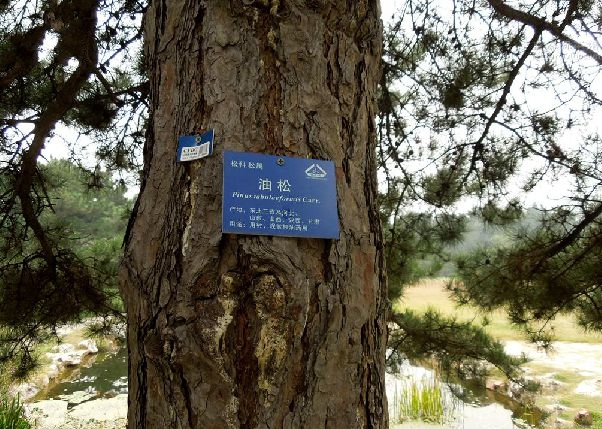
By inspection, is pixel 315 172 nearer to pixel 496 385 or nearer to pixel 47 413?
pixel 47 413

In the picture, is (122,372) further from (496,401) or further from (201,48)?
(201,48)

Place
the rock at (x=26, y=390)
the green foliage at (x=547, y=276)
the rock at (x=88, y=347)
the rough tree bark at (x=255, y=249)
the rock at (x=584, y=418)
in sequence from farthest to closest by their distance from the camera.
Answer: the rock at (x=88, y=347)
the rock at (x=26, y=390)
the rock at (x=584, y=418)
the green foliage at (x=547, y=276)
the rough tree bark at (x=255, y=249)

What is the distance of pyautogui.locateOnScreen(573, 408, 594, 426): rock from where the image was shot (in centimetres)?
421

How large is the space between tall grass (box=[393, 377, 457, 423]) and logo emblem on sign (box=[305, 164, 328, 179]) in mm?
4179

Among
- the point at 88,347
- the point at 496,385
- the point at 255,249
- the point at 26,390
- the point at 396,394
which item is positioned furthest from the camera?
the point at 88,347

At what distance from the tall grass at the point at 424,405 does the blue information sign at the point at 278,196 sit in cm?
417

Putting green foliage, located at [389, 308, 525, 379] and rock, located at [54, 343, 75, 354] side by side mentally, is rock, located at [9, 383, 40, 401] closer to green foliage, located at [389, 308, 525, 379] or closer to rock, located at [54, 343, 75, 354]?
rock, located at [54, 343, 75, 354]

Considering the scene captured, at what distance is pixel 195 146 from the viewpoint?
2.38ft

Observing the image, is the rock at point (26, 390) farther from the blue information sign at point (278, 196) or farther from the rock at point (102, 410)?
the blue information sign at point (278, 196)

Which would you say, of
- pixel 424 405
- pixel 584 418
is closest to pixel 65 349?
pixel 424 405

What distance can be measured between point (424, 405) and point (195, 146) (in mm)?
4346

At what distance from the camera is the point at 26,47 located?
76.4 inches

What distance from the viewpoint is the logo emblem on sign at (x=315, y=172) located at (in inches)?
28.5

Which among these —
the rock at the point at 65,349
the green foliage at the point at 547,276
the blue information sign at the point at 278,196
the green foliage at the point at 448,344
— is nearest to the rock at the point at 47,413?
the rock at the point at 65,349
